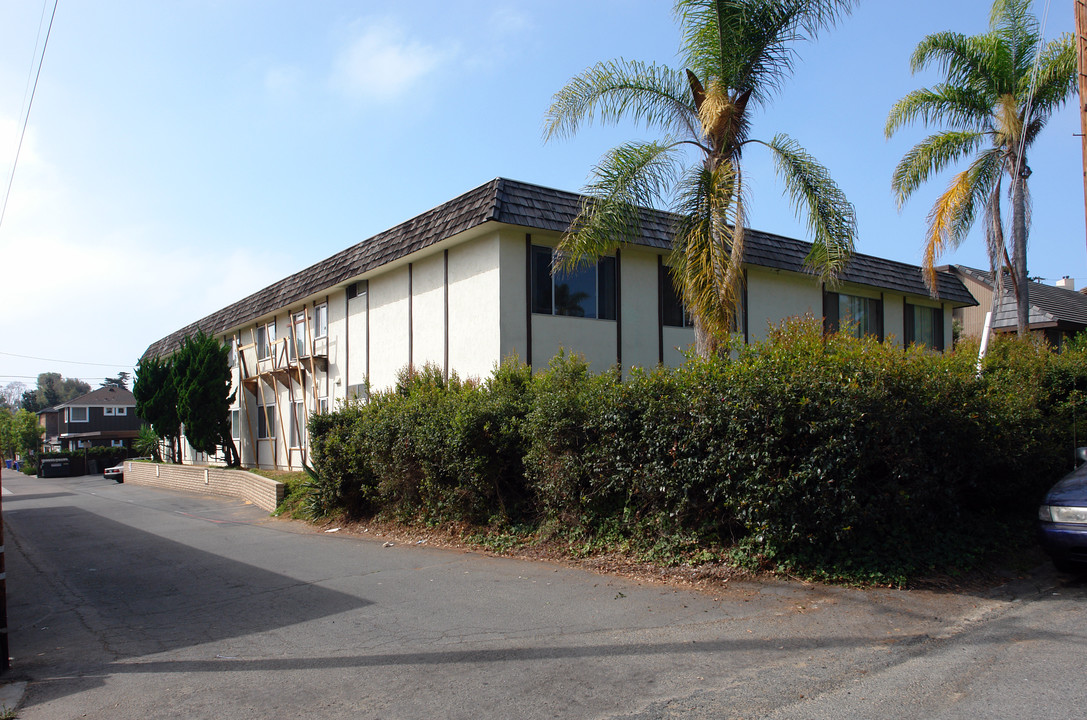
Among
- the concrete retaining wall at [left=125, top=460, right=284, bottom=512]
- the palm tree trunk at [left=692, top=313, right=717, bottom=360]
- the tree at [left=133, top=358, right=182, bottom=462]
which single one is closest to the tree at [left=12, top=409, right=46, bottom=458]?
the concrete retaining wall at [left=125, top=460, right=284, bottom=512]

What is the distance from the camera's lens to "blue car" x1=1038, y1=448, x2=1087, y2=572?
22.8 ft

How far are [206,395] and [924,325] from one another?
77.3ft

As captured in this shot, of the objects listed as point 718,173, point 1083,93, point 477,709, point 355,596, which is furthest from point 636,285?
point 477,709

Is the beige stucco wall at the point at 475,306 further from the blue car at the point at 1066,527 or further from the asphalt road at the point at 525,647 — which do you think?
the blue car at the point at 1066,527

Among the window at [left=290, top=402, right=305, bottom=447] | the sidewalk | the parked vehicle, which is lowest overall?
the parked vehicle

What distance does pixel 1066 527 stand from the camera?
277 inches

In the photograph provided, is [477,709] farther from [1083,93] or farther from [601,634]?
[1083,93]

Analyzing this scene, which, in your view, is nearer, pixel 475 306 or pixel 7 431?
pixel 475 306

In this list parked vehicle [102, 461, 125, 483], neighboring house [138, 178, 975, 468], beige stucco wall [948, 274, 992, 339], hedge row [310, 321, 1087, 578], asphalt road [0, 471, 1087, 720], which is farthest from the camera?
beige stucco wall [948, 274, 992, 339]

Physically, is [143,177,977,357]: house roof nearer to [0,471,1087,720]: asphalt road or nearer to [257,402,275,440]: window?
[257,402,275,440]: window

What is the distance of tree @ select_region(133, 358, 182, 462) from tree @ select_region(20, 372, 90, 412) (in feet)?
287

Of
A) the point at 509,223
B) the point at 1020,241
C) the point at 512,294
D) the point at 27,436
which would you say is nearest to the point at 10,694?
the point at 509,223

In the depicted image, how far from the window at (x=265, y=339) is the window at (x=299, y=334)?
2.29 m

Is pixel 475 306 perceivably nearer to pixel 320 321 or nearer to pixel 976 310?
pixel 320 321
